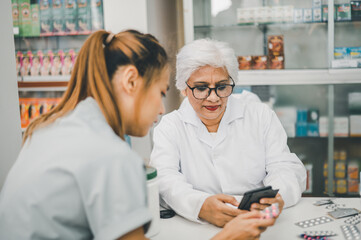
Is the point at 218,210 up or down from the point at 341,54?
down

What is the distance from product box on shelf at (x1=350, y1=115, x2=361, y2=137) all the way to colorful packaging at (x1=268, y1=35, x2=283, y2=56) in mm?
901

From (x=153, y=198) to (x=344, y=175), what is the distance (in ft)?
8.89

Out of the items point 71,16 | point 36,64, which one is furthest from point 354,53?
point 36,64

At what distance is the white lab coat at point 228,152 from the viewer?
184 cm

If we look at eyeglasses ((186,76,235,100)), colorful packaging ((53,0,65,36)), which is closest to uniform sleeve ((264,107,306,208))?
eyeglasses ((186,76,235,100))

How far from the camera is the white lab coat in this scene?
184 centimetres

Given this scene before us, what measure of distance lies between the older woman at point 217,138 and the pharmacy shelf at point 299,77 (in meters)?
1.42

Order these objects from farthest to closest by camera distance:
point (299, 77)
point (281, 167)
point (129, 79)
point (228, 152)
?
point (299, 77)
point (228, 152)
point (281, 167)
point (129, 79)

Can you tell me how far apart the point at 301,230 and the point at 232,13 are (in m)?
2.76

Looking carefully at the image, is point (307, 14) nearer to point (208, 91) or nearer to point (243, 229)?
point (208, 91)

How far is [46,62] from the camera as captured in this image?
147 inches

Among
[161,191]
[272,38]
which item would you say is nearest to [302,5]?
[272,38]

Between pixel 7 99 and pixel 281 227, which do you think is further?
pixel 7 99

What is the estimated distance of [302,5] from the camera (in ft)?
11.9
